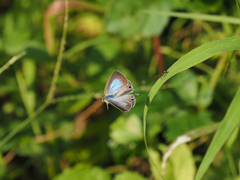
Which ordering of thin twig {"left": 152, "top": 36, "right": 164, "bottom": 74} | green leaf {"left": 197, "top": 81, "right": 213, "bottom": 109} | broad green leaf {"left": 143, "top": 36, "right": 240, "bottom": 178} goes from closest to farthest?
broad green leaf {"left": 143, "top": 36, "right": 240, "bottom": 178}, green leaf {"left": 197, "top": 81, "right": 213, "bottom": 109}, thin twig {"left": 152, "top": 36, "right": 164, "bottom": 74}

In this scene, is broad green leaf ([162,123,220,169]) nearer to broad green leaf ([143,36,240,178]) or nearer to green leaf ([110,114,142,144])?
broad green leaf ([143,36,240,178])

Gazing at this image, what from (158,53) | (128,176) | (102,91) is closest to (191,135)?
(128,176)

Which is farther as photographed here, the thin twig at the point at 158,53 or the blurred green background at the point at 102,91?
the thin twig at the point at 158,53

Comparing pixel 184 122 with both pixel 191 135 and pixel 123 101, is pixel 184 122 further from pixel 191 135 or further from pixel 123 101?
pixel 123 101

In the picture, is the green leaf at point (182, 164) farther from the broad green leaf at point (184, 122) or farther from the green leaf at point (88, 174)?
the green leaf at point (88, 174)

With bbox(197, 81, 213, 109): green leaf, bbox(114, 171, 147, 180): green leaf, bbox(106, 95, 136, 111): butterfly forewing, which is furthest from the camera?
bbox(197, 81, 213, 109): green leaf

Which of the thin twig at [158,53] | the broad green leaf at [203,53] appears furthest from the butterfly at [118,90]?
the thin twig at [158,53]

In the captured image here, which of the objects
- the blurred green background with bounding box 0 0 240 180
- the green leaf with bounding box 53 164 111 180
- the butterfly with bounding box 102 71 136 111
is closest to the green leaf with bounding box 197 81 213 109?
the blurred green background with bounding box 0 0 240 180
